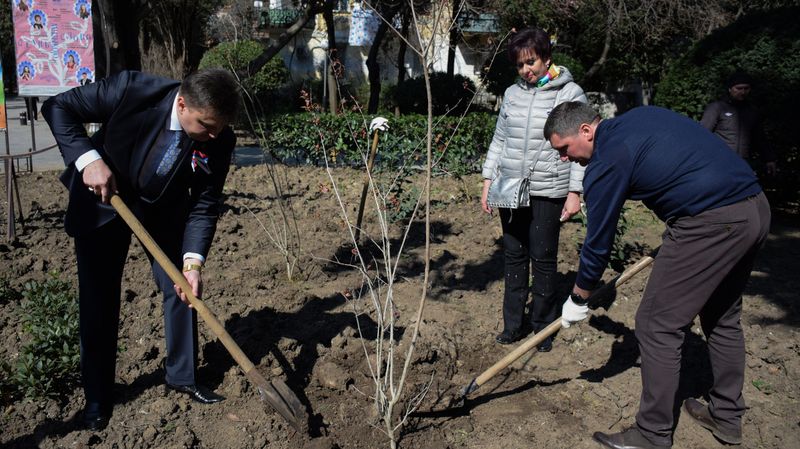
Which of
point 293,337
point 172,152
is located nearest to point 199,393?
point 293,337

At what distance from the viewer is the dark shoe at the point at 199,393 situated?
3371 mm

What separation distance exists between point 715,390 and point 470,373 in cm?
124

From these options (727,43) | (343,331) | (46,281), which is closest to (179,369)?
(343,331)

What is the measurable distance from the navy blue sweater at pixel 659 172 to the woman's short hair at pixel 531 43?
875mm

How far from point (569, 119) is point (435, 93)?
619 inches

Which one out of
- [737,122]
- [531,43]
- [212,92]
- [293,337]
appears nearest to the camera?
[212,92]

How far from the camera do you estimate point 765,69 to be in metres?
7.52

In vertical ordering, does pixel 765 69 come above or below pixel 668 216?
above

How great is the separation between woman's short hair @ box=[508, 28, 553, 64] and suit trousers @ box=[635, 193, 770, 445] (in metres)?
1.19

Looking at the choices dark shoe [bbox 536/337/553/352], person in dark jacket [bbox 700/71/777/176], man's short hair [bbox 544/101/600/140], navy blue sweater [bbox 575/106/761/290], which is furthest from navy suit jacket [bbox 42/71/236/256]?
person in dark jacket [bbox 700/71/777/176]

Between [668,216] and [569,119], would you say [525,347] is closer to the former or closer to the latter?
[668,216]

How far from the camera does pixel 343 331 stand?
396 centimetres

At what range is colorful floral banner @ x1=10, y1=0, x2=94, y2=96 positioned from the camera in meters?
6.94

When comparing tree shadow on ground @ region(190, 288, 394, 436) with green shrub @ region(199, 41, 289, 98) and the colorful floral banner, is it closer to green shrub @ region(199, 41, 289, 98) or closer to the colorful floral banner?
the colorful floral banner
